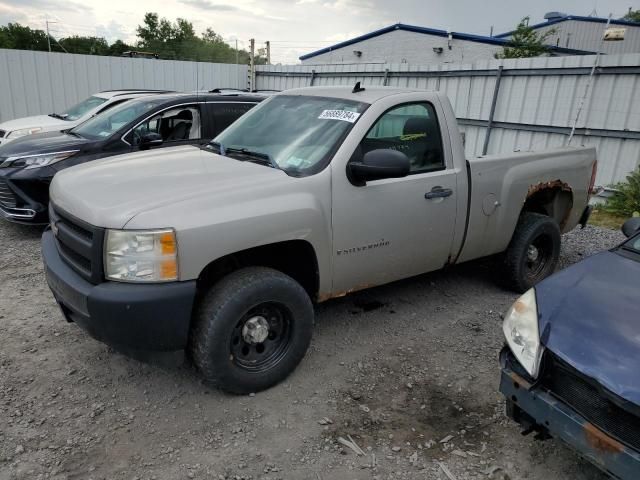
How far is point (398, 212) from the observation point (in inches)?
144

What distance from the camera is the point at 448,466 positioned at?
→ 267cm

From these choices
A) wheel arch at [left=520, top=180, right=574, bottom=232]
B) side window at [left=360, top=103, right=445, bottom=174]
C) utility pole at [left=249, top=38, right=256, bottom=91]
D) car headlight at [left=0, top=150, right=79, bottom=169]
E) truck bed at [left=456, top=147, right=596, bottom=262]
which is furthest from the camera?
utility pole at [left=249, top=38, right=256, bottom=91]

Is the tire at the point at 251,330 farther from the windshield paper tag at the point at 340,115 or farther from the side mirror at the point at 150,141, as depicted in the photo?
the side mirror at the point at 150,141

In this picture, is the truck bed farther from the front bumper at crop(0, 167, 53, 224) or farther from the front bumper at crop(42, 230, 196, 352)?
the front bumper at crop(0, 167, 53, 224)

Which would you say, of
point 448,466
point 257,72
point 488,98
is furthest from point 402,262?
point 257,72

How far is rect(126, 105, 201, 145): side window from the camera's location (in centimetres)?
666

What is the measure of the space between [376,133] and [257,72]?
13.9 metres

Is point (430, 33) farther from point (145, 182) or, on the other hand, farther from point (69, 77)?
point (145, 182)

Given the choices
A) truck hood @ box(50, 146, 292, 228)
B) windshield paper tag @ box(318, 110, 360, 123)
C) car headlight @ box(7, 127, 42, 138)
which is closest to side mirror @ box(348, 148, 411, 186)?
windshield paper tag @ box(318, 110, 360, 123)

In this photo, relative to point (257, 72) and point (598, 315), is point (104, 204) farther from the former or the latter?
point (257, 72)

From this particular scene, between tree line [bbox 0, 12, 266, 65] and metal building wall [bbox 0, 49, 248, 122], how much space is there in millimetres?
8877

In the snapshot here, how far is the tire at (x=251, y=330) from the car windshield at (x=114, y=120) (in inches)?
176

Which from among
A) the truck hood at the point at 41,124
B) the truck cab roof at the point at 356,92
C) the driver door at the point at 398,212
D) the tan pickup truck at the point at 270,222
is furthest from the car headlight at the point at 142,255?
the truck hood at the point at 41,124

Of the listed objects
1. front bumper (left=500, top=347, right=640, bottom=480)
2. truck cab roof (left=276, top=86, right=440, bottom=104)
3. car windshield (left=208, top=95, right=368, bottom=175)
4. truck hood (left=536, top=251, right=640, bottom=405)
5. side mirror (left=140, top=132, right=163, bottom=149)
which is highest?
truck cab roof (left=276, top=86, right=440, bottom=104)
